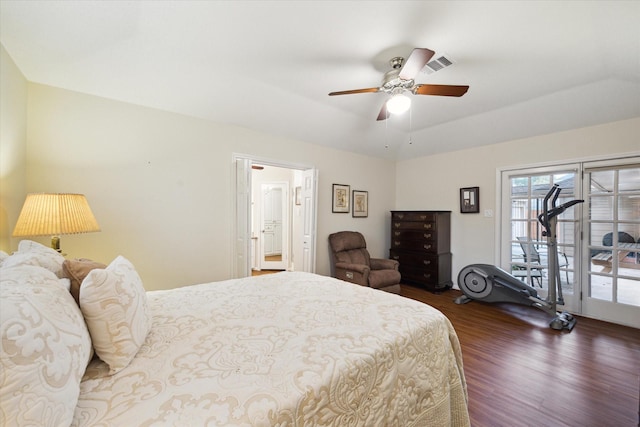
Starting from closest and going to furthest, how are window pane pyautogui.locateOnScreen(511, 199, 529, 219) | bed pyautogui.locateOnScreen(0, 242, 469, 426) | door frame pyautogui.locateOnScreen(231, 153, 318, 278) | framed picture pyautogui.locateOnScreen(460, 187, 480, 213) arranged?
bed pyautogui.locateOnScreen(0, 242, 469, 426)
door frame pyautogui.locateOnScreen(231, 153, 318, 278)
window pane pyautogui.locateOnScreen(511, 199, 529, 219)
framed picture pyautogui.locateOnScreen(460, 187, 480, 213)

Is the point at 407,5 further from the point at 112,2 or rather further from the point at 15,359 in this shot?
the point at 15,359

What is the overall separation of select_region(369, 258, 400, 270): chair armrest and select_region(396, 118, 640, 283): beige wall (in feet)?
4.18

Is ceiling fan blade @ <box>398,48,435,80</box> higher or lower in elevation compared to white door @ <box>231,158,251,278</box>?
higher

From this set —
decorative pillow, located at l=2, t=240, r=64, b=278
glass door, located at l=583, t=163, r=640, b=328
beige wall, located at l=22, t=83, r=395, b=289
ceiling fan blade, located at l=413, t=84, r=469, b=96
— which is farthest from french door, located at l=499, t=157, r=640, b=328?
decorative pillow, located at l=2, t=240, r=64, b=278

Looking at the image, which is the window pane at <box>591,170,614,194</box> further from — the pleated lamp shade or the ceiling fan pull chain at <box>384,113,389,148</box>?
the pleated lamp shade

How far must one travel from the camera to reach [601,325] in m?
2.98

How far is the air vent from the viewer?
7.20 feet

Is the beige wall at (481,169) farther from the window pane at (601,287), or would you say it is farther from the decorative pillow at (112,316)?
the decorative pillow at (112,316)

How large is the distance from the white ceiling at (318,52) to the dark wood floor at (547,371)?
255 centimetres

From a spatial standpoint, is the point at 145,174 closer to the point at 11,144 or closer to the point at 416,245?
the point at 11,144

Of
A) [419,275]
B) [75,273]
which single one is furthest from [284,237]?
[75,273]

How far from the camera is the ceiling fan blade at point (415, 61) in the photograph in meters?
1.70

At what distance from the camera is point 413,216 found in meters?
4.46

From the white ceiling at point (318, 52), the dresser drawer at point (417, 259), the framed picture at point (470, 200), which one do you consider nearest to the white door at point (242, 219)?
the white ceiling at point (318, 52)
